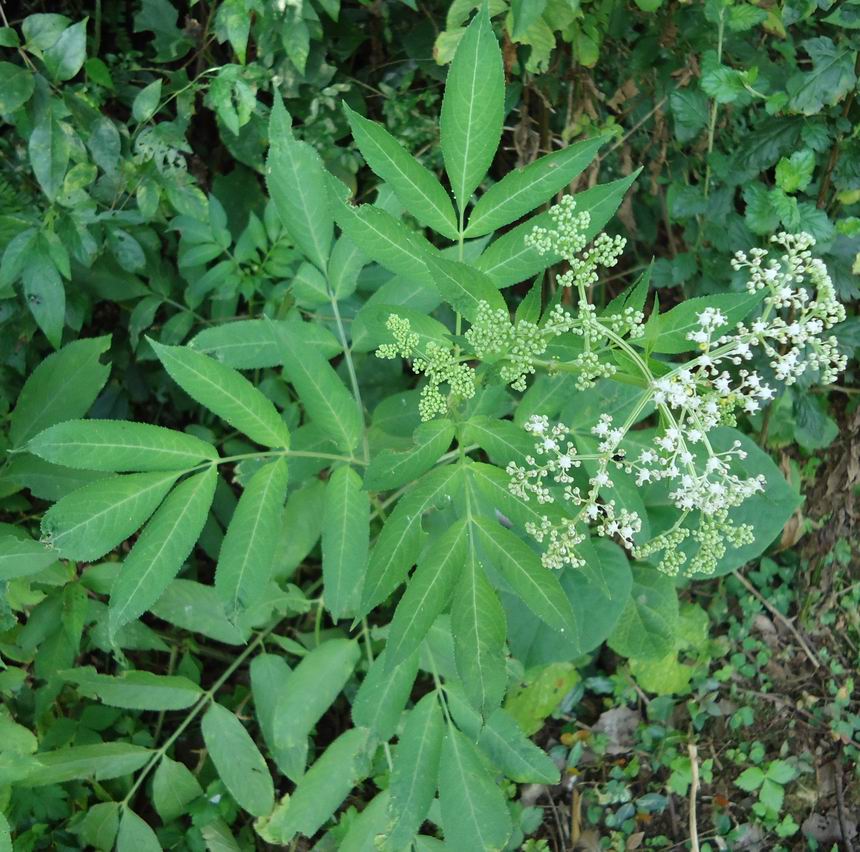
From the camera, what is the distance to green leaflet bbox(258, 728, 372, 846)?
2.04 m

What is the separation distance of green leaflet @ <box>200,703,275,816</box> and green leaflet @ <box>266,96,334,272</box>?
1217 millimetres

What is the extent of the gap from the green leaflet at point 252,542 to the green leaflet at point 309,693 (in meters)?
0.56

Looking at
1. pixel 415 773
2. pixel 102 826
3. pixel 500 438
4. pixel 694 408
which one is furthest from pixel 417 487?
pixel 102 826

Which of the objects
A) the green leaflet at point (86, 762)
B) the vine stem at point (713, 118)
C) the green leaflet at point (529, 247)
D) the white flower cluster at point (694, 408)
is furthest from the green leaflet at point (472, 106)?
the green leaflet at point (86, 762)

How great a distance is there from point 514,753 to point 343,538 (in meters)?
0.71

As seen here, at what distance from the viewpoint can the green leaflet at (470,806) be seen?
6.02ft

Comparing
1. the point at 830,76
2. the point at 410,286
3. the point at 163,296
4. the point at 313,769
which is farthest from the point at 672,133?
the point at 313,769

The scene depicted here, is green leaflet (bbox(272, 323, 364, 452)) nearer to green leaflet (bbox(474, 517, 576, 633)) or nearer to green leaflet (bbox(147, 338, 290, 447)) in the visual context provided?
green leaflet (bbox(147, 338, 290, 447))

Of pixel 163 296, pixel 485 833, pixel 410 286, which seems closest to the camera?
pixel 485 833

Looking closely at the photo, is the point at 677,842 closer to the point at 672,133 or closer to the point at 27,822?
the point at 27,822

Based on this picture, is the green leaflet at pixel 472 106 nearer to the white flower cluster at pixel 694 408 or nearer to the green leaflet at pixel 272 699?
the white flower cluster at pixel 694 408

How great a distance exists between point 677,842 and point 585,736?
395 mm

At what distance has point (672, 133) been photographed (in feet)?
8.45

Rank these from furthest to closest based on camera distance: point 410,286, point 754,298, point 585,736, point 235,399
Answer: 1. point 585,736
2. point 410,286
3. point 235,399
4. point 754,298
